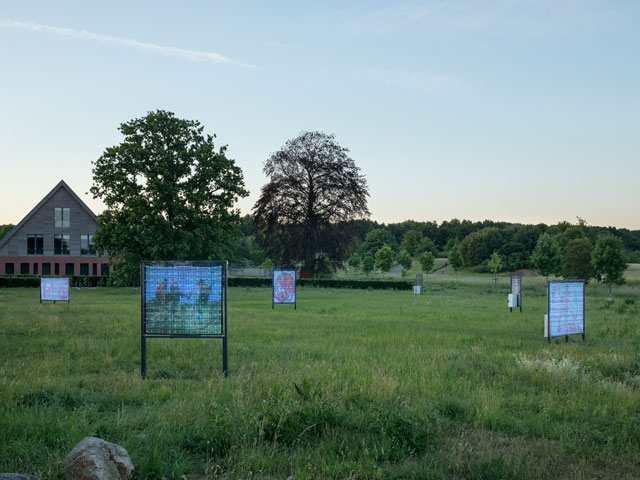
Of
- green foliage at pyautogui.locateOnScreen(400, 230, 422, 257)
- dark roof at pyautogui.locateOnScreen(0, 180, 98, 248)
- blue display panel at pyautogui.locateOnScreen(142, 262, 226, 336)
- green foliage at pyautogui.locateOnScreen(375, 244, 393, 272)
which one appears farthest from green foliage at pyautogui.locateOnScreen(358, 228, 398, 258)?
blue display panel at pyautogui.locateOnScreen(142, 262, 226, 336)

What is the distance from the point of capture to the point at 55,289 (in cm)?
2934

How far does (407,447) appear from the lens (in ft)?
20.2

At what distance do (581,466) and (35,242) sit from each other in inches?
2776

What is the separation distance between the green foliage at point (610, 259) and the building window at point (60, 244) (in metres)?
63.3

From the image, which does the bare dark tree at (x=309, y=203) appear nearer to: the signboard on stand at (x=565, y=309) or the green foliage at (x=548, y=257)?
the green foliage at (x=548, y=257)

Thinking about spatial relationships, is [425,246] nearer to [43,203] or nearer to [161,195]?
[43,203]

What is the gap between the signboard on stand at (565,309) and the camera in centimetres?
1549

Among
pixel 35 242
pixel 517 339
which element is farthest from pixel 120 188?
pixel 517 339

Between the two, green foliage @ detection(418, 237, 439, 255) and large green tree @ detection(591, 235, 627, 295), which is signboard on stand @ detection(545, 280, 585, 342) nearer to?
large green tree @ detection(591, 235, 627, 295)

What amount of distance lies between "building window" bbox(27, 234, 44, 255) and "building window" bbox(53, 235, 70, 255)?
1.62 m

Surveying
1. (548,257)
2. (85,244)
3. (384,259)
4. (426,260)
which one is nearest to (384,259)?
(384,259)

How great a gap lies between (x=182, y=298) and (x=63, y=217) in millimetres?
62292

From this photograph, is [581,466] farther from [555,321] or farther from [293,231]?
[293,231]

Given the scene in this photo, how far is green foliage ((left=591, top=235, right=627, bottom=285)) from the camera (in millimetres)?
57406
